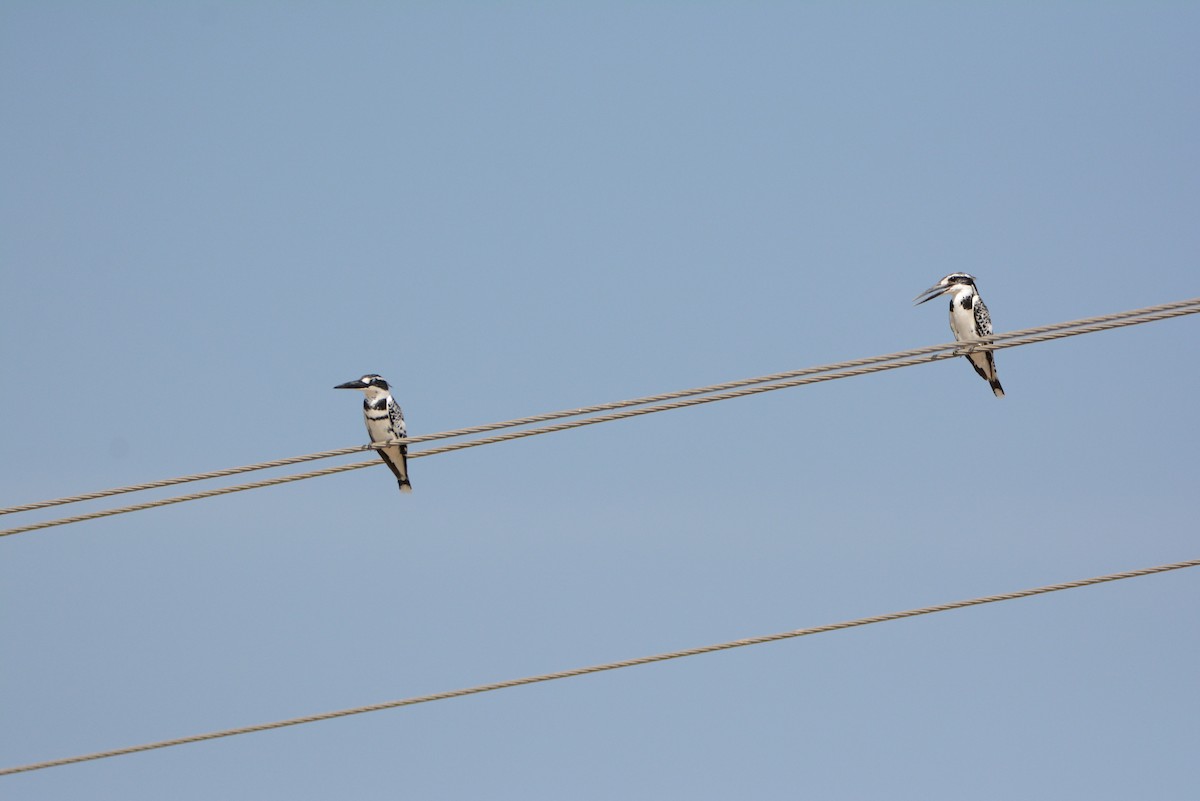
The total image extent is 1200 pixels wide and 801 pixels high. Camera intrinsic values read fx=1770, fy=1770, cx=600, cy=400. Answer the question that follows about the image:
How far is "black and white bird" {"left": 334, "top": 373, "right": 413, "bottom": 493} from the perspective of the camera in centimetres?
1739

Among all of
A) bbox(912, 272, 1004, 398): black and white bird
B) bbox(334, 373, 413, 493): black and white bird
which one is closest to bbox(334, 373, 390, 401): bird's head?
bbox(334, 373, 413, 493): black and white bird

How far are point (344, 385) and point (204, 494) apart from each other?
19.6 ft

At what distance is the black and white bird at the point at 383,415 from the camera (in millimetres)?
17391

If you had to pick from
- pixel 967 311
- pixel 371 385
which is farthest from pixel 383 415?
pixel 967 311

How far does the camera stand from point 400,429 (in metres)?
18.0

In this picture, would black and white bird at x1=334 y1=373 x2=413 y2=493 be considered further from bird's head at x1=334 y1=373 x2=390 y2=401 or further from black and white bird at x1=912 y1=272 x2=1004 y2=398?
→ black and white bird at x1=912 y1=272 x2=1004 y2=398

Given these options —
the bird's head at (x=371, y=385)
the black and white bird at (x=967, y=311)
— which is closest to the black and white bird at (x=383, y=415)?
the bird's head at (x=371, y=385)

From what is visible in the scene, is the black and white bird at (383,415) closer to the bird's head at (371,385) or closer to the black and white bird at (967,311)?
the bird's head at (371,385)

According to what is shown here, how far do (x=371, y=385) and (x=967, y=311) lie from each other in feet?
21.6

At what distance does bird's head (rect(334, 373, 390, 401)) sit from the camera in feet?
59.8

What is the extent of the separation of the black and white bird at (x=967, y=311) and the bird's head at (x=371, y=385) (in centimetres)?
626

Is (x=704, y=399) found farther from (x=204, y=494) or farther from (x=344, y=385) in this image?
(x=344, y=385)

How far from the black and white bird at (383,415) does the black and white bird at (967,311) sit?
6189 millimetres

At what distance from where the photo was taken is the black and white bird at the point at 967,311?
1919 cm
